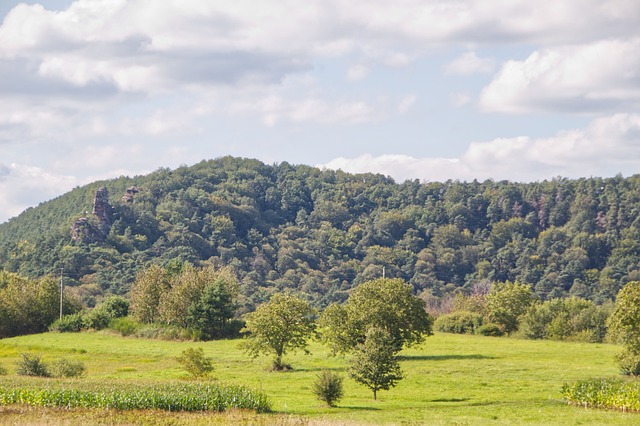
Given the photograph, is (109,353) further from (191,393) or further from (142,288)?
(191,393)

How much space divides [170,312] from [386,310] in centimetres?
3800

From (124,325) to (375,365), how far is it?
198 ft

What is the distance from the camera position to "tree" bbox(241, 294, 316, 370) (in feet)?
230

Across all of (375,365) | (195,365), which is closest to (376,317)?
(195,365)

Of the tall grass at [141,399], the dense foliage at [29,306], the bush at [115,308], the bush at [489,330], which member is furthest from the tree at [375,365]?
the dense foliage at [29,306]

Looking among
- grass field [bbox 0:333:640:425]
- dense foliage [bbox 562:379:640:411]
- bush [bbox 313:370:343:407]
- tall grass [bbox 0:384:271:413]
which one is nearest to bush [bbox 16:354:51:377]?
grass field [bbox 0:333:640:425]

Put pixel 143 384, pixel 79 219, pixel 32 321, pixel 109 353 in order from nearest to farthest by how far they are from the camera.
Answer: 1. pixel 143 384
2. pixel 109 353
3. pixel 32 321
4. pixel 79 219

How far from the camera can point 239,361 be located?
2970 inches

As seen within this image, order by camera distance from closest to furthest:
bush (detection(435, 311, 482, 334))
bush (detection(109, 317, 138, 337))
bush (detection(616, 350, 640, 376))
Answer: bush (detection(616, 350, 640, 376)) → bush (detection(109, 317, 138, 337)) → bush (detection(435, 311, 482, 334))

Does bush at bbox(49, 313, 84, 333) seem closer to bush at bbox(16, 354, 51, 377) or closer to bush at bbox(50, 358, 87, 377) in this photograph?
bush at bbox(16, 354, 51, 377)

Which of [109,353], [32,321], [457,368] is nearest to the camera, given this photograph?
[457,368]

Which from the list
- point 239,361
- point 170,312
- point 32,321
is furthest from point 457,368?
point 32,321

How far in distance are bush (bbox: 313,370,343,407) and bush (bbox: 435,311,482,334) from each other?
57.9 m

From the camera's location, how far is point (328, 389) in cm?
5006
